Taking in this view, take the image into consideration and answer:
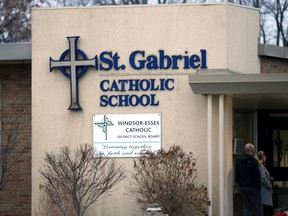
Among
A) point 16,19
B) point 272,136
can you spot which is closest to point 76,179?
point 272,136

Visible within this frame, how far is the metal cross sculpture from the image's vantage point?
762 inches

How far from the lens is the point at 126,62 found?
63.5 ft

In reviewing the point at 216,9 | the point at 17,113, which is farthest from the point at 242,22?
the point at 17,113

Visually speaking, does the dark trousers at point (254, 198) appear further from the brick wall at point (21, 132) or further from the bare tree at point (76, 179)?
the brick wall at point (21, 132)

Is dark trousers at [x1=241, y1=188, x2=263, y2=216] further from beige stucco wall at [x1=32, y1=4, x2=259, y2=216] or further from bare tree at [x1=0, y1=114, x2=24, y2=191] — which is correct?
bare tree at [x1=0, y1=114, x2=24, y2=191]

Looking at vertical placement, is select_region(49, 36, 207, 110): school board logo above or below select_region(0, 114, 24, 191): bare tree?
above

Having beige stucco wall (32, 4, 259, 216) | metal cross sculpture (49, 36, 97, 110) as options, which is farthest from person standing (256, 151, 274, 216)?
metal cross sculpture (49, 36, 97, 110)

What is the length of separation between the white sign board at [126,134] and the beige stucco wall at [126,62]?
0.16 m

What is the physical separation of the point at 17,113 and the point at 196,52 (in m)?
4.92

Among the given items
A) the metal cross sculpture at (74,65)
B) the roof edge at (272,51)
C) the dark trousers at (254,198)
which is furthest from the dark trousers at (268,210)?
the metal cross sculpture at (74,65)

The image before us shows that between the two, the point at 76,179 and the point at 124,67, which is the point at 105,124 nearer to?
the point at 124,67

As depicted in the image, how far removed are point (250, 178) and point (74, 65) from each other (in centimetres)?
479

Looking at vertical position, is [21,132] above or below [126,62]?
below

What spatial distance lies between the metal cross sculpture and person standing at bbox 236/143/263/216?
159 inches
